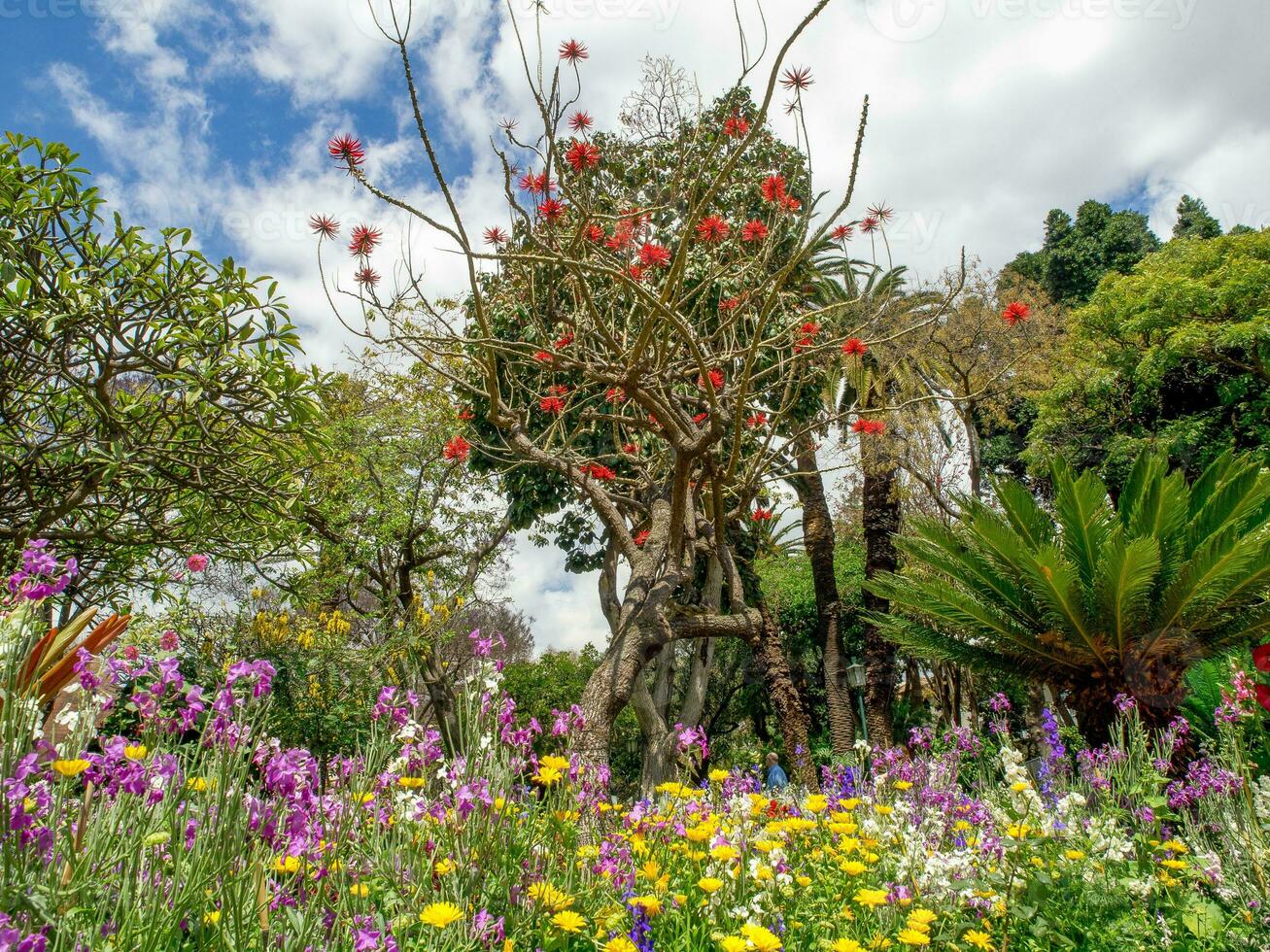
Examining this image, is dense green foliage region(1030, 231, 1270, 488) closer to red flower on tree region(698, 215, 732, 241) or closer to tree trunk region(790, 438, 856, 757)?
tree trunk region(790, 438, 856, 757)

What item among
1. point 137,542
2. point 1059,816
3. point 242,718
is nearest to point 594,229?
point 137,542

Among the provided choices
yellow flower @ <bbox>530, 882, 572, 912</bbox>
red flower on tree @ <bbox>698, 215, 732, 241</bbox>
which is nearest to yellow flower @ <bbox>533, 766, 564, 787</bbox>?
yellow flower @ <bbox>530, 882, 572, 912</bbox>

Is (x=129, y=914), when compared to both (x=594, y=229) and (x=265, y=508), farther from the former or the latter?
(x=594, y=229)

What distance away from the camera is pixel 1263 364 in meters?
13.6

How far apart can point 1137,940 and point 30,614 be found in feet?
9.53

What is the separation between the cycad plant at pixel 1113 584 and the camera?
683 cm

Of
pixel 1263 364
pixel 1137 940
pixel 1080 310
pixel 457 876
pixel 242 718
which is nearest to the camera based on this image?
pixel 242 718

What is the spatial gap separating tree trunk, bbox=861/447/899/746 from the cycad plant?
442 cm

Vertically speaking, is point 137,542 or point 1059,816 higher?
point 137,542

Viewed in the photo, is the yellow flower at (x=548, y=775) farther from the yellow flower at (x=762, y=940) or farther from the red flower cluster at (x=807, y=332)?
the red flower cluster at (x=807, y=332)

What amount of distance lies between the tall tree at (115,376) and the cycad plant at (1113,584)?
6.33 meters

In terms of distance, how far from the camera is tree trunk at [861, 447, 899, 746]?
12680mm

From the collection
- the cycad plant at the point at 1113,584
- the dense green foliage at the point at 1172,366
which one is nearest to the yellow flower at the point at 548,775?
→ the cycad plant at the point at 1113,584

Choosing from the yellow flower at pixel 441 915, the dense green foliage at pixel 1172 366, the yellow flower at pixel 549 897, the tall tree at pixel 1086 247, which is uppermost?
the tall tree at pixel 1086 247
